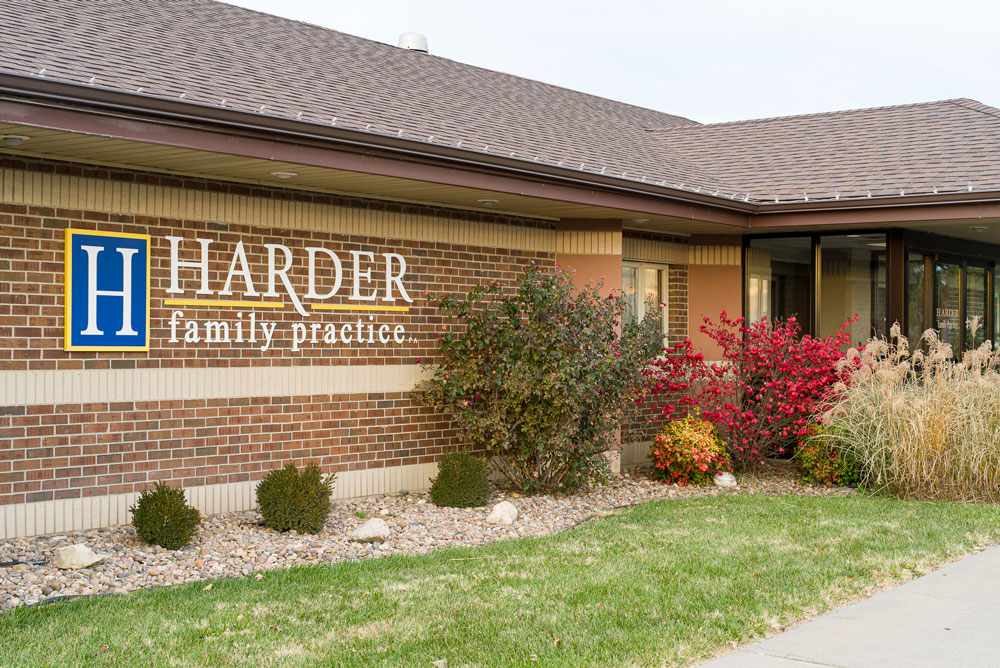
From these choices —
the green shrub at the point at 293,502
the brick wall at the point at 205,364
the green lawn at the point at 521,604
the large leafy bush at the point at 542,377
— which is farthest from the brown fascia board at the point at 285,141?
the green lawn at the point at 521,604

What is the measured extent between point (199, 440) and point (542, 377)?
10.4 feet

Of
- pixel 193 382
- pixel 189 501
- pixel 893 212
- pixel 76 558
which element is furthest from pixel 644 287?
pixel 76 558

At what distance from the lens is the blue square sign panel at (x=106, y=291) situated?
7910 mm

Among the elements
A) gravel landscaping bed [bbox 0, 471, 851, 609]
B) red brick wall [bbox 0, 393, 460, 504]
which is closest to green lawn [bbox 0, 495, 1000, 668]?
gravel landscaping bed [bbox 0, 471, 851, 609]

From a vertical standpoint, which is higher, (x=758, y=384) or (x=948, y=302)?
(x=948, y=302)

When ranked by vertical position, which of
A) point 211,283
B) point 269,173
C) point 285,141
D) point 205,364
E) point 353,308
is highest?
point 285,141

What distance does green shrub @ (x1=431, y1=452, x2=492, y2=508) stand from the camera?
30.6 feet

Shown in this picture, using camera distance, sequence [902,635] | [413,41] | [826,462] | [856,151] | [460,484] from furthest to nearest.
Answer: [413,41]
[856,151]
[826,462]
[460,484]
[902,635]

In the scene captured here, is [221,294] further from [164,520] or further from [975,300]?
[975,300]

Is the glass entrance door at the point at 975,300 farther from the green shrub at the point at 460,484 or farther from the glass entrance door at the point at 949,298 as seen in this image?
the green shrub at the point at 460,484

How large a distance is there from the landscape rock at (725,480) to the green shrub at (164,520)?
6.25m

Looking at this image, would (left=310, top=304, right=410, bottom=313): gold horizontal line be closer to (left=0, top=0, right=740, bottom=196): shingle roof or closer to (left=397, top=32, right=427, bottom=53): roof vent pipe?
(left=0, top=0, right=740, bottom=196): shingle roof

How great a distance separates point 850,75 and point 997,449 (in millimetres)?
38426

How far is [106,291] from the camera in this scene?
8.11 metres
